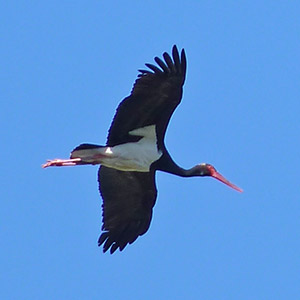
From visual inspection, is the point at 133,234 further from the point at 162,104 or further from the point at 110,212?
the point at 162,104

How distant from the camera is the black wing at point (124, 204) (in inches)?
952

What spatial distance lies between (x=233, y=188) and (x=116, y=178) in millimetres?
1982

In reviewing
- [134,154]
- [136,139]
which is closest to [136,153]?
[134,154]

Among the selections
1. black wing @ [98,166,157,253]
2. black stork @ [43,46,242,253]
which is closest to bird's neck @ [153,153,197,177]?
black stork @ [43,46,242,253]

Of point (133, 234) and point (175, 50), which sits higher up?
point (175, 50)

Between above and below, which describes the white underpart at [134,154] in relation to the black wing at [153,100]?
below

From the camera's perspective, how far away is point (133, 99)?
894 inches

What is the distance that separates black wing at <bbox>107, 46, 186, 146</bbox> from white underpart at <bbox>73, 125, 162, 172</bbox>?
10 cm

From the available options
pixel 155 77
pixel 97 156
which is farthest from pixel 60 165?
pixel 155 77

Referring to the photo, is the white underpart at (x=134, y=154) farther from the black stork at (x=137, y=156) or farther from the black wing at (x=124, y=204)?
the black wing at (x=124, y=204)

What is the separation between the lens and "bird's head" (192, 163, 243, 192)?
24.4 meters

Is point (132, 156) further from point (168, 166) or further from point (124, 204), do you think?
point (124, 204)

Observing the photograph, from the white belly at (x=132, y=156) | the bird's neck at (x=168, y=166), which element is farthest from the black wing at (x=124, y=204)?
the white belly at (x=132, y=156)

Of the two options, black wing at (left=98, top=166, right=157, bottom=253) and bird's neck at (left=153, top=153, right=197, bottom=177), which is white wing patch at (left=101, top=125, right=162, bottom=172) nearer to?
bird's neck at (left=153, top=153, right=197, bottom=177)
